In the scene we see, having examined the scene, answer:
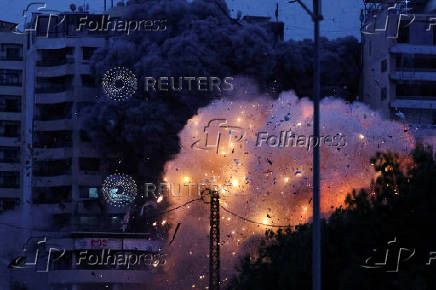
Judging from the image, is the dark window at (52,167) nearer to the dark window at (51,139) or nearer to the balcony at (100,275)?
the dark window at (51,139)

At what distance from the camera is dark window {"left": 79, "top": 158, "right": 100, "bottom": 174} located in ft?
233

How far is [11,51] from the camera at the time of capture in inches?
3068

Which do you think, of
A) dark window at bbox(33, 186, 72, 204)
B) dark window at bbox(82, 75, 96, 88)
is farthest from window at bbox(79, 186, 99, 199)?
dark window at bbox(82, 75, 96, 88)

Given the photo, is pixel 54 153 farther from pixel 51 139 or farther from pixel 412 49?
pixel 412 49

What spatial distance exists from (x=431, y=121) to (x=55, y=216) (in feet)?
92.5

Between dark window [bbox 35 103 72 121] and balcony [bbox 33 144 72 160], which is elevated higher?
dark window [bbox 35 103 72 121]

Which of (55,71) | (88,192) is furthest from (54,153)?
(55,71)

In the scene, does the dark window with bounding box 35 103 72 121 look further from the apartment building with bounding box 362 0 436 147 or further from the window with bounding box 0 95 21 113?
the apartment building with bounding box 362 0 436 147

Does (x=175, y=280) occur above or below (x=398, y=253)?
below

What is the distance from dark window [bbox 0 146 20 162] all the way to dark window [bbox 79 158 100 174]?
8.22 metres

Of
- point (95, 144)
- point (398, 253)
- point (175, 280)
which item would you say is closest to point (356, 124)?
point (175, 280)

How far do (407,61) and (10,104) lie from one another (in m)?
33.0

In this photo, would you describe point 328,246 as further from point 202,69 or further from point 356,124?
point 202,69

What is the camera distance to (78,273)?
206 ft
